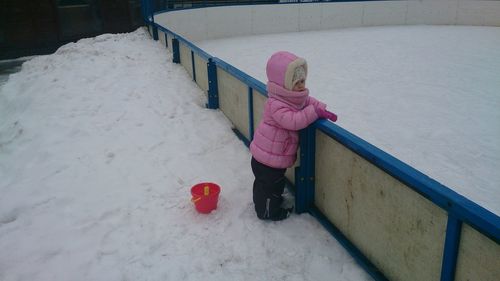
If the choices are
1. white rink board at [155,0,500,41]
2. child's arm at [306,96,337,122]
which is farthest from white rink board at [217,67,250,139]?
white rink board at [155,0,500,41]

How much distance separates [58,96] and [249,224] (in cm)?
435

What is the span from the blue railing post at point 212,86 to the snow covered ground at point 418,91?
170 cm

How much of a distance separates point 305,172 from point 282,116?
55 cm

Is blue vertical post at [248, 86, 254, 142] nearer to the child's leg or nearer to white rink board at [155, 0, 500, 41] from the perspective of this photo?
the child's leg

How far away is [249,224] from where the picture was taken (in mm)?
3023

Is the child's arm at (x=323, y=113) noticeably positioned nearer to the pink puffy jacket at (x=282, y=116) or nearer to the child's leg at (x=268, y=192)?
the pink puffy jacket at (x=282, y=116)

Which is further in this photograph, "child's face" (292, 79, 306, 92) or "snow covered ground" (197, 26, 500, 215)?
"snow covered ground" (197, 26, 500, 215)

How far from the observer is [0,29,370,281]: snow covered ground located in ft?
8.55

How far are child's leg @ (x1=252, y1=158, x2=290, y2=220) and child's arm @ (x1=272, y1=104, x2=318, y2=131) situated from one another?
397 millimetres

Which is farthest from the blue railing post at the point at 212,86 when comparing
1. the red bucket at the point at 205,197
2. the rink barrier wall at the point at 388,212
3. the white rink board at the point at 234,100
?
the red bucket at the point at 205,197

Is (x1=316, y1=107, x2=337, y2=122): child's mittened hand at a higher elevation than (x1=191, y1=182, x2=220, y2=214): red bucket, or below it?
higher

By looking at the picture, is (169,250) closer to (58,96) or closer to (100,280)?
(100,280)

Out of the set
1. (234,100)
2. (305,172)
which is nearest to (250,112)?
(234,100)

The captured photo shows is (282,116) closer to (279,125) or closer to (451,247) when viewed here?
(279,125)
